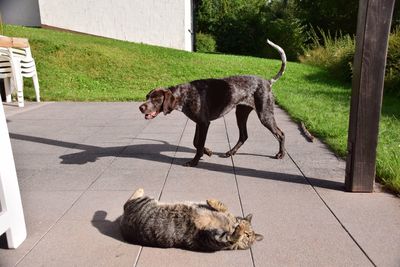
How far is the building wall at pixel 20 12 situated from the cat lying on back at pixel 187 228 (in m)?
18.6

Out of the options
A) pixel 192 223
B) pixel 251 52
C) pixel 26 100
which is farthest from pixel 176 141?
pixel 251 52

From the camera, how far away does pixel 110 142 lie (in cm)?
583

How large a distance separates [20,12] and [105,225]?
19.1 meters

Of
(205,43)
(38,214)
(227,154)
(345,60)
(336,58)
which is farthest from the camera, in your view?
(205,43)

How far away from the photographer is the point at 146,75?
1252cm

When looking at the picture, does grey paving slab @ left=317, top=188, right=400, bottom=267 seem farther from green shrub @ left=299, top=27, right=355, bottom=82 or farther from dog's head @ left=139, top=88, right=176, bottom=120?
green shrub @ left=299, top=27, right=355, bottom=82

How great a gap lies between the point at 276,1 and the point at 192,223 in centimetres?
3241

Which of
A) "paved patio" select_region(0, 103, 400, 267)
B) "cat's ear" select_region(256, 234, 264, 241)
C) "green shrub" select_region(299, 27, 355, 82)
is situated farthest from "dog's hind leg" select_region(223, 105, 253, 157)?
"green shrub" select_region(299, 27, 355, 82)

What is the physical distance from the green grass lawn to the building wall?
5065mm

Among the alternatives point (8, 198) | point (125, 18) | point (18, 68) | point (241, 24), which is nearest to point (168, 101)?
point (8, 198)

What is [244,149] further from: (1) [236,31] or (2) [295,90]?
(1) [236,31]

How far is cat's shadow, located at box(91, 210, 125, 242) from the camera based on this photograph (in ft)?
9.67

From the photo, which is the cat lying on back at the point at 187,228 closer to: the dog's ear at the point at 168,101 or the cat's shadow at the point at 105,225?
the cat's shadow at the point at 105,225

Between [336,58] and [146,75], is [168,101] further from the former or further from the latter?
[336,58]
